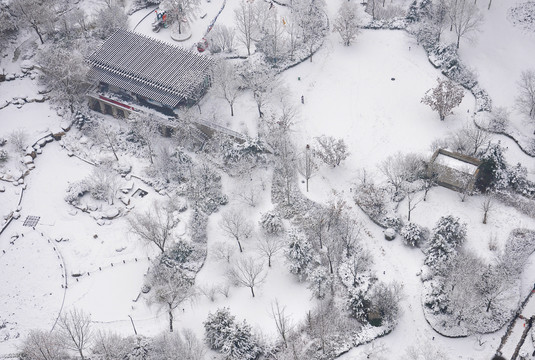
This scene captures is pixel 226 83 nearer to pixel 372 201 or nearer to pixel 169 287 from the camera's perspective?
pixel 372 201

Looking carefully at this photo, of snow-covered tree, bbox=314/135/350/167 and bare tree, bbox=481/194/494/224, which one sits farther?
snow-covered tree, bbox=314/135/350/167

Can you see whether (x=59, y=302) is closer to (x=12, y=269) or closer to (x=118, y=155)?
(x=12, y=269)

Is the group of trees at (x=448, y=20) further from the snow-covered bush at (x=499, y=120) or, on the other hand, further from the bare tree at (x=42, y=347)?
the bare tree at (x=42, y=347)

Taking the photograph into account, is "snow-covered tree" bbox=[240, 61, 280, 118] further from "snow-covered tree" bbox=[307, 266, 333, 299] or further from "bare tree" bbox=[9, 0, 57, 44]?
"bare tree" bbox=[9, 0, 57, 44]

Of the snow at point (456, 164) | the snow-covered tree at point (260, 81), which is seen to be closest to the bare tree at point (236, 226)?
the snow-covered tree at point (260, 81)

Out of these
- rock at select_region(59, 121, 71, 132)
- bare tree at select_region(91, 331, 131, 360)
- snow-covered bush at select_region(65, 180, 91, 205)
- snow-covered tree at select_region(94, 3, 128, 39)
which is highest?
snow-covered tree at select_region(94, 3, 128, 39)

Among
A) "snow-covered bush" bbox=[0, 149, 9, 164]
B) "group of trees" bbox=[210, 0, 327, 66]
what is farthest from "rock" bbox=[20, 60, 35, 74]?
"group of trees" bbox=[210, 0, 327, 66]
